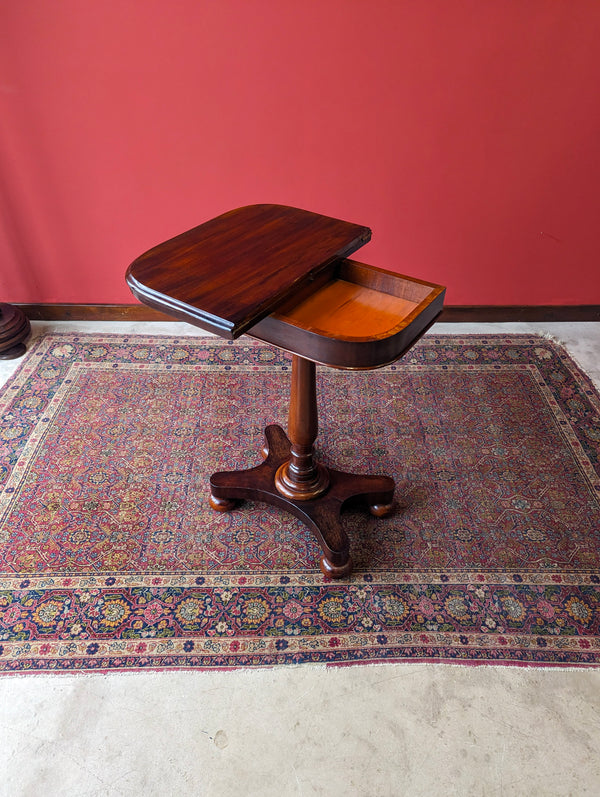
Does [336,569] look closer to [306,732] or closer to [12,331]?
[306,732]

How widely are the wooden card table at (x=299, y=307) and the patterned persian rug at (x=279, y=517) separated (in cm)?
14

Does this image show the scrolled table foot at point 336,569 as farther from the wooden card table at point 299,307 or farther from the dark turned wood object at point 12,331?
the dark turned wood object at point 12,331

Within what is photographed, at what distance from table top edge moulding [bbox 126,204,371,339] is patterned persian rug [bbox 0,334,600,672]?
993mm

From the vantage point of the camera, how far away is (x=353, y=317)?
1.68m

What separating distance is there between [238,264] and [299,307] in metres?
0.22

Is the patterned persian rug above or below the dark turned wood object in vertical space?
below

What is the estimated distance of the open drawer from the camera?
4.83 ft

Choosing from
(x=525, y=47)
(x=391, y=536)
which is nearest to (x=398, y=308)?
(x=391, y=536)

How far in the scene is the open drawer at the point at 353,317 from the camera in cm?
147

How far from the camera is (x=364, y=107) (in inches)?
109

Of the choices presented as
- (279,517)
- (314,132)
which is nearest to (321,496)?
(279,517)

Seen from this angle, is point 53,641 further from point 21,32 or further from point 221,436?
point 21,32

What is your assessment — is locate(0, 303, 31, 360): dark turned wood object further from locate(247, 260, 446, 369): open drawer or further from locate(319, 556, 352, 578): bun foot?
locate(319, 556, 352, 578): bun foot

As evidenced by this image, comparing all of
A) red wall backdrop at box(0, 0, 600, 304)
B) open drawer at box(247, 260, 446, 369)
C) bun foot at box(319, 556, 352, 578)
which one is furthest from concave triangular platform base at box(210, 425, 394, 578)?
red wall backdrop at box(0, 0, 600, 304)
